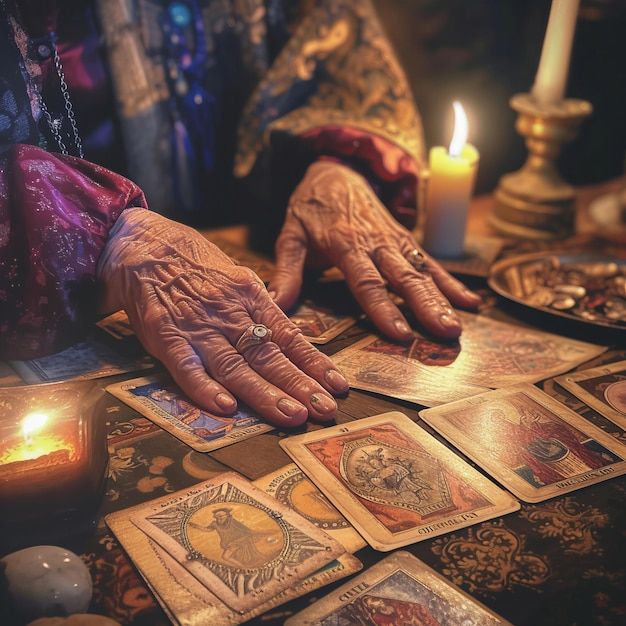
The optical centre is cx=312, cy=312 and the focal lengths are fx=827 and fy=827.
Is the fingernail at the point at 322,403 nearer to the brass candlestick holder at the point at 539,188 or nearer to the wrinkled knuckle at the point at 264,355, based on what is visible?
the wrinkled knuckle at the point at 264,355

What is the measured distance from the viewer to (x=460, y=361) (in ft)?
5.65

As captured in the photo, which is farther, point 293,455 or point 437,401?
point 437,401

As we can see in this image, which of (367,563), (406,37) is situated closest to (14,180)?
(367,563)

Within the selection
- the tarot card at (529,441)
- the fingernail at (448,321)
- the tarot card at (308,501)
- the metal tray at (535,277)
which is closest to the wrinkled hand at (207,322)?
the tarot card at (308,501)

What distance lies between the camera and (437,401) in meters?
1.56

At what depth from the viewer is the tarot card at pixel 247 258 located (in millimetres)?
2108

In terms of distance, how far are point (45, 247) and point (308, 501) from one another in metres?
0.70

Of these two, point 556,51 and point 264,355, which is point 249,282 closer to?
point 264,355

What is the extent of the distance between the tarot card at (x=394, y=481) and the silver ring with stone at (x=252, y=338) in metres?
0.20

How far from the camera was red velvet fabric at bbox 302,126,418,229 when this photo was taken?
2164 mm

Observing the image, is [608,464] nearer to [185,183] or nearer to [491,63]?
[185,183]

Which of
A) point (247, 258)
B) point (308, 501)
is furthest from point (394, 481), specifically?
point (247, 258)

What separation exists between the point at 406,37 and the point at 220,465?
6.62 ft

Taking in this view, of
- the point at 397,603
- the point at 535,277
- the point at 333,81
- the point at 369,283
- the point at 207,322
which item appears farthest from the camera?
the point at 333,81
